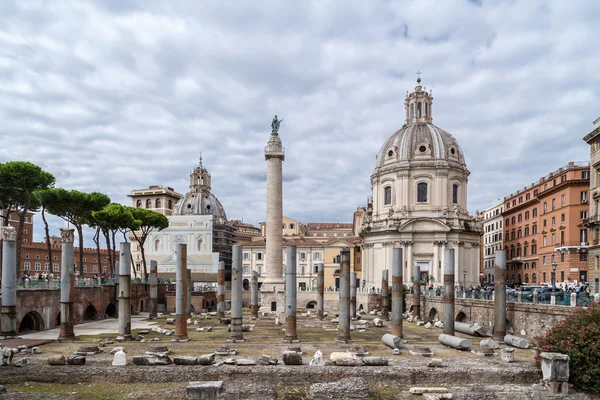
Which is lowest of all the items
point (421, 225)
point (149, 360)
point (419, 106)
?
point (149, 360)

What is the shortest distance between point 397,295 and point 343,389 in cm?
1294

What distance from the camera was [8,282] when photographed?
78.1ft

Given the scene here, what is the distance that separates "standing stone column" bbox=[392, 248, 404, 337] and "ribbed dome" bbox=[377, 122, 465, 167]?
103 ft

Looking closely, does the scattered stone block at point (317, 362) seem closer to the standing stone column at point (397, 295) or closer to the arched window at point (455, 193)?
the standing stone column at point (397, 295)

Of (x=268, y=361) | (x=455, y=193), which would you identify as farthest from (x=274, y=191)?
(x=268, y=361)

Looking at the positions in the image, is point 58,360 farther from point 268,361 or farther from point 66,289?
point 66,289

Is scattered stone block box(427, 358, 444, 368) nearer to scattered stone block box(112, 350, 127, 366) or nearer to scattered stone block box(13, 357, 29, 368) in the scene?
scattered stone block box(112, 350, 127, 366)

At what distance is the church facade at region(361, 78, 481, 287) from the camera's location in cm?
5678

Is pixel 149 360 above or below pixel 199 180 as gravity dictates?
below

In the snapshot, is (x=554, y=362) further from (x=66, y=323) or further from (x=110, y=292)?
(x=110, y=292)

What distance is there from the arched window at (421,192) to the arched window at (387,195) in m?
3.36

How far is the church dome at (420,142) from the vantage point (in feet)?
194

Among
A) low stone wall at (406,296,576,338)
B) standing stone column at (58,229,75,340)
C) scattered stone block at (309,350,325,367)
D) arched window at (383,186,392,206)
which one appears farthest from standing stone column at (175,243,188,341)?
arched window at (383,186,392,206)

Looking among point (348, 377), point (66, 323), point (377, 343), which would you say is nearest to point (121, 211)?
point (66, 323)
